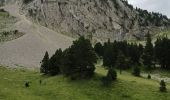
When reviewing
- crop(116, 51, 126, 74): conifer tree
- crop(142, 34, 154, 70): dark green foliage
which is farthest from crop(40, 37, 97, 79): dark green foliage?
crop(142, 34, 154, 70): dark green foliage

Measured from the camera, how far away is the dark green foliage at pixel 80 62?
11212cm

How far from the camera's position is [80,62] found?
11231 cm

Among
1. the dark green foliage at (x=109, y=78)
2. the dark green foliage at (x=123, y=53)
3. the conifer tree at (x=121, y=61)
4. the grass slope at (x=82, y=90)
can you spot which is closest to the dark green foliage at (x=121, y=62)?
the conifer tree at (x=121, y=61)

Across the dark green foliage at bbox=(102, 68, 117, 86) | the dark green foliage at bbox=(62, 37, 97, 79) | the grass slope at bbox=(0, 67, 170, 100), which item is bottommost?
the grass slope at bbox=(0, 67, 170, 100)

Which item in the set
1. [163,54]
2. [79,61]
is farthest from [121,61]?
[79,61]

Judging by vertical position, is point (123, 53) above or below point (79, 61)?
above

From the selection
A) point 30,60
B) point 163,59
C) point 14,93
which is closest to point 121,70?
point 163,59

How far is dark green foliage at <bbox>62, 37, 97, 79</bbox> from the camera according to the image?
112 meters

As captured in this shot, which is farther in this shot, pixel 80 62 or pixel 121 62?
pixel 121 62

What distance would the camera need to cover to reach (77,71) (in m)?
116

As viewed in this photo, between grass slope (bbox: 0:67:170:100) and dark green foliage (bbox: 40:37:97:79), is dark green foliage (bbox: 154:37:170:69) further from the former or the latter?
dark green foliage (bbox: 40:37:97:79)

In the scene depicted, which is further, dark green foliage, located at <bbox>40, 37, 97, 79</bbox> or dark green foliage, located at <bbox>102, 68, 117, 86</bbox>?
dark green foliage, located at <bbox>40, 37, 97, 79</bbox>

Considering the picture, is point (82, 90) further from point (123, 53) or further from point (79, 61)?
point (123, 53)

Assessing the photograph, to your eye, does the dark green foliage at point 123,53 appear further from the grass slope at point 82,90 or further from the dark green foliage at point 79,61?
the grass slope at point 82,90
